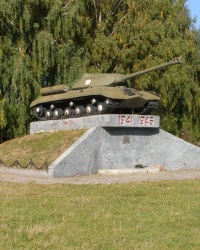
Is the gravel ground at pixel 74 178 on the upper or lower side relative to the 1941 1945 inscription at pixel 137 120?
lower

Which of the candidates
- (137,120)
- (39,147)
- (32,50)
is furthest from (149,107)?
(32,50)

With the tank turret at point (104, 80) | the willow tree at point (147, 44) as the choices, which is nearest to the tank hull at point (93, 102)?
the tank turret at point (104, 80)

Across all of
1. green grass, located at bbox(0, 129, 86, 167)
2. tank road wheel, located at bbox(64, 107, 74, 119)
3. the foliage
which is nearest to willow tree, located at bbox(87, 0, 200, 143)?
the foliage

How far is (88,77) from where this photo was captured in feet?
76.2

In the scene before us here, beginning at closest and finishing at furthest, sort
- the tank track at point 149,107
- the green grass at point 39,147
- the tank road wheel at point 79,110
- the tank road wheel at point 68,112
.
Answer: the green grass at point 39,147 < the tank road wheel at point 79,110 < the tank track at point 149,107 < the tank road wheel at point 68,112

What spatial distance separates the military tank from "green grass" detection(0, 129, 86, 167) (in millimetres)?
1152

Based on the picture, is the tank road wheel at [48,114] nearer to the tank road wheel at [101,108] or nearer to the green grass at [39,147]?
the green grass at [39,147]

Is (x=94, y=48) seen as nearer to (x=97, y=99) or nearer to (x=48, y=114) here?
(x=48, y=114)

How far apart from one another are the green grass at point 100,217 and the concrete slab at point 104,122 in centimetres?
662

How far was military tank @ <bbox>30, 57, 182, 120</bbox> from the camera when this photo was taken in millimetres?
21423

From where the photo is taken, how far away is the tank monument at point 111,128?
20.3 metres

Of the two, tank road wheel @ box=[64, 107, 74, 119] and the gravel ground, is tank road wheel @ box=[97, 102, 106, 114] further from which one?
the gravel ground

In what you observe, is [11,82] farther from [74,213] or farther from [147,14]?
[74,213]

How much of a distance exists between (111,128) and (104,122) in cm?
51
